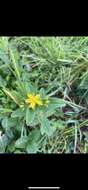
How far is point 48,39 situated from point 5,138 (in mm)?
472

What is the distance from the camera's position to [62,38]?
2.22 metres

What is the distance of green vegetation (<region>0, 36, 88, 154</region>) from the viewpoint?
2.03m

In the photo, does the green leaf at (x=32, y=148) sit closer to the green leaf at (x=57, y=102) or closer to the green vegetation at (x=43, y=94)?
the green vegetation at (x=43, y=94)

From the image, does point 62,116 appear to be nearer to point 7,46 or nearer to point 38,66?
point 38,66

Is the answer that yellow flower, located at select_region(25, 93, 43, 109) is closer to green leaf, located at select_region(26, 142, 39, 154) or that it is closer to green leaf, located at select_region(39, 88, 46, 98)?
green leaf, located at select_region(39, 88, 46, 98)

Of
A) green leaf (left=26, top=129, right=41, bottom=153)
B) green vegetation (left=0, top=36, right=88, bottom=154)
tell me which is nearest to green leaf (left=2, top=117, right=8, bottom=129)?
green vegetation (left=0, top=36, right=88, bottom=154)

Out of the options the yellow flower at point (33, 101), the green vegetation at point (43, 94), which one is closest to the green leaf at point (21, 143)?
the green vegetation at point (43, 94)

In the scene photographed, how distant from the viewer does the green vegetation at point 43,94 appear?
6.64 feet

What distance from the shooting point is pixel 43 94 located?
202 cm

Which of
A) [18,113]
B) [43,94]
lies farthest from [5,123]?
[43,94]

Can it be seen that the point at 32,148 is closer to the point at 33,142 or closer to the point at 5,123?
the point at 33,142

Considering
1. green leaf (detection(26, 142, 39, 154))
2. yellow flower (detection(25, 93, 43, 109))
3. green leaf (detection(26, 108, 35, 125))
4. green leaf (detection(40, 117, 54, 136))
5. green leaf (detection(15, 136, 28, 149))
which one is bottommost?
green leaf (detection(26, 142, 39, 154))

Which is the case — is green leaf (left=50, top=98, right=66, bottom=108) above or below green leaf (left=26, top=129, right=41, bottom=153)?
above
